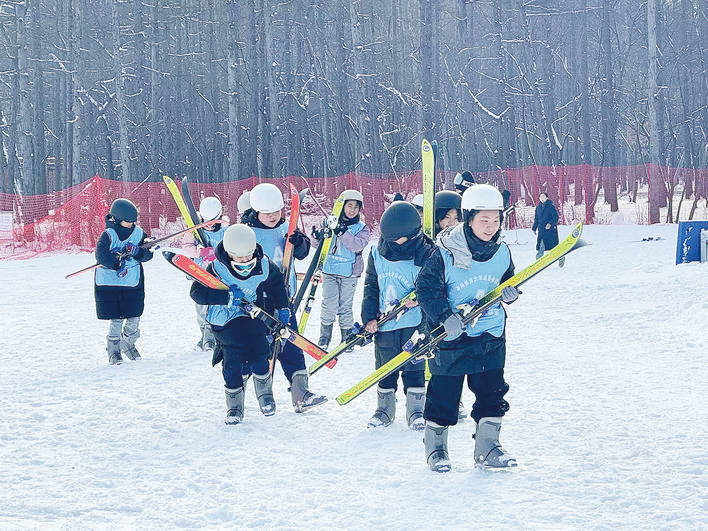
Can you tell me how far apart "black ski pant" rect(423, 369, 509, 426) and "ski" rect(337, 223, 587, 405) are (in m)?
0.21

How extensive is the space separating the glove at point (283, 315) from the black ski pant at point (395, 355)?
0.65 m

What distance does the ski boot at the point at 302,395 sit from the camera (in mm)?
5793

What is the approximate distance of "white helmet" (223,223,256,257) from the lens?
532cm

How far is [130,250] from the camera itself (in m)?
7.80

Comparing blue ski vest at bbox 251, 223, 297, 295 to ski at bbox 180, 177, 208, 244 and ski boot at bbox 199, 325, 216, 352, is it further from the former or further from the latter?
ski boot at bbox 199, 325, 216, 352

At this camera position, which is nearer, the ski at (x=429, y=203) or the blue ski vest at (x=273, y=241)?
the ski at (x=429, y=203)

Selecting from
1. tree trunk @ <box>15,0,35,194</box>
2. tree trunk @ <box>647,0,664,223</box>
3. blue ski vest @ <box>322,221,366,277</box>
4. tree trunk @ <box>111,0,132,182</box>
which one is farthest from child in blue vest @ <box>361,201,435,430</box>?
tree trunk @ <box>15,0,35,194</box>

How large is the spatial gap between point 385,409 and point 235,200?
17.5 meters

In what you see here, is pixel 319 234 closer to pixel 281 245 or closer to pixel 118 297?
pixel 281 245

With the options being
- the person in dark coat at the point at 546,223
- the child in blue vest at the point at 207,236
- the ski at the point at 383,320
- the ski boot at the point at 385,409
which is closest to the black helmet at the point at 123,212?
the child in blue vest at the point at 207,236

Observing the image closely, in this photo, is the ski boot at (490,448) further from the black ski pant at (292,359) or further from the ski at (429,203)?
the black ski pant at (292,359)

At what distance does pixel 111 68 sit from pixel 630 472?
111ft

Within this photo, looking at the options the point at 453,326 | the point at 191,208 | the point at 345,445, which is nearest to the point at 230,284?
the point at 345,445

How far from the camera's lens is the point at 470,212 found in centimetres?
430
